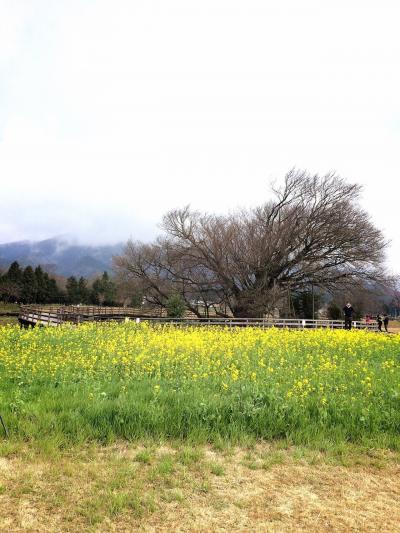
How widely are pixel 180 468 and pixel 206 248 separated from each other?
35540 mm

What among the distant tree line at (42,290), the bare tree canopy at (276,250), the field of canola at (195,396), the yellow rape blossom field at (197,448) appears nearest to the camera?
the yellow rape blossom field at (197,448)

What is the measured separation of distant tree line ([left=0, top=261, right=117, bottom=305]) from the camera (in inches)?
2976

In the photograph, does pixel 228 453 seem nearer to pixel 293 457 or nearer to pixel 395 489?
pixel 293 457

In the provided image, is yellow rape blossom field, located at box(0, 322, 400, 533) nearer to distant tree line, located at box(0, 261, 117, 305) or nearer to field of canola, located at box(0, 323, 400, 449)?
field of canola, located at box(0, 323, 400, 449)

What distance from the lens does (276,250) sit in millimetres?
38312

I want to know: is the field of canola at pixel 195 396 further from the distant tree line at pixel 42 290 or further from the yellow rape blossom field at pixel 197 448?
the distant tree line at pixel 42 290

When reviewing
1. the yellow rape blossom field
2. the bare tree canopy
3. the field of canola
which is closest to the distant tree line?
the bare tree canopy

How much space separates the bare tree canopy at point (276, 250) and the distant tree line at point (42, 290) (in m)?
32.9

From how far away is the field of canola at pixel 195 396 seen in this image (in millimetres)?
5523

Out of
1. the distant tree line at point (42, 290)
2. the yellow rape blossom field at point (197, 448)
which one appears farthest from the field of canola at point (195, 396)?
the distant tree line at point (42, 290)

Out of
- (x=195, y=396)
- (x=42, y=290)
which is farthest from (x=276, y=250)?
(x=42, y=290)

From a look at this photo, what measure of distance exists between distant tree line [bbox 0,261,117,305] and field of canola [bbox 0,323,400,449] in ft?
206

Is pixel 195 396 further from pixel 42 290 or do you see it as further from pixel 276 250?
pixel 42 290

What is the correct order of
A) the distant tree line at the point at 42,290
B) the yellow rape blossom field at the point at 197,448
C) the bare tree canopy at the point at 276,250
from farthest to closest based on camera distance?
the distant tree line at the point at 42,290
the bare tree canopy at the point at 276,250
the yellow rape blossom field at the point at 197,448
